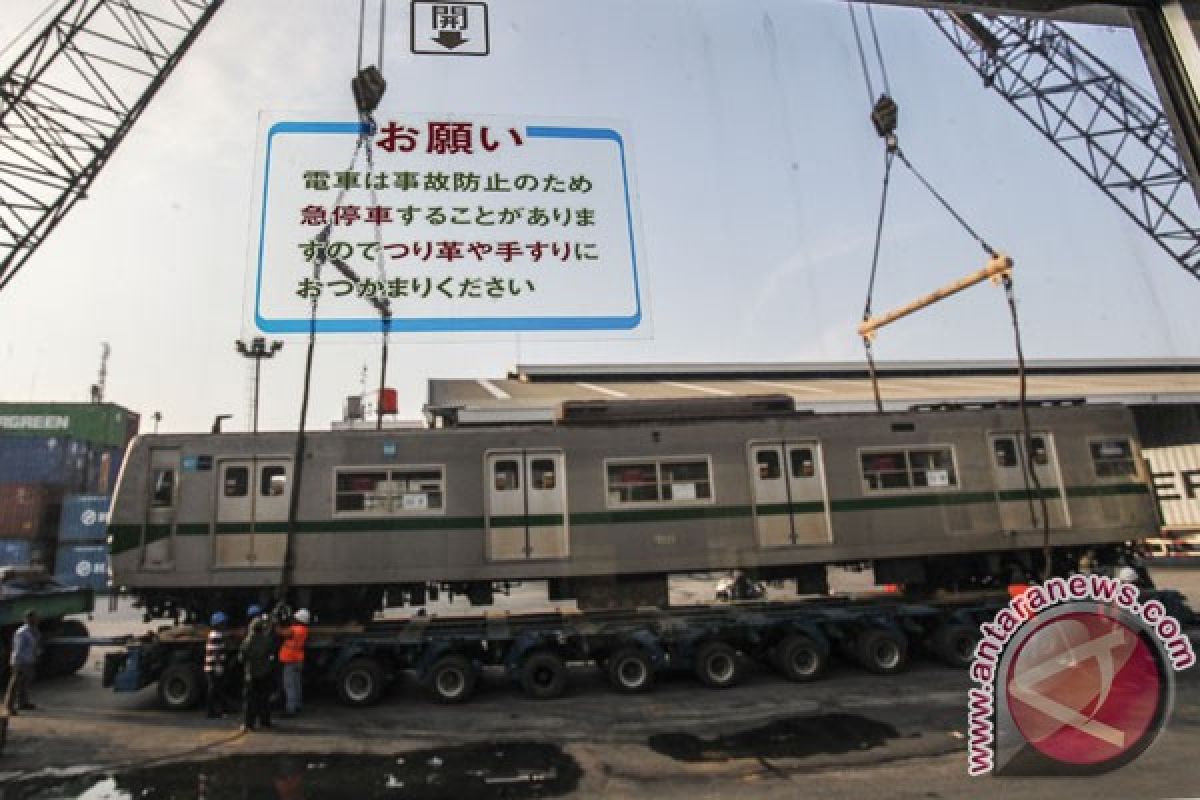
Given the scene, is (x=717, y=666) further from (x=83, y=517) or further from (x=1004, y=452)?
(x=83, y=517)

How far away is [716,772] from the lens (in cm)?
671

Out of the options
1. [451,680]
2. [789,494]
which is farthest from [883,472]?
[451,680]

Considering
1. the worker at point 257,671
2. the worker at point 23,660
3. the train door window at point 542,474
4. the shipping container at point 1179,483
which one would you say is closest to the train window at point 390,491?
the train door window at point 542,474

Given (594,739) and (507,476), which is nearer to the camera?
(594,739)

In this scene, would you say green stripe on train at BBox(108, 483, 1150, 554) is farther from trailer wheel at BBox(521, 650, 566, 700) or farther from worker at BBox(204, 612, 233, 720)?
trailer wheel at BBox(521, 650, 566, 700)

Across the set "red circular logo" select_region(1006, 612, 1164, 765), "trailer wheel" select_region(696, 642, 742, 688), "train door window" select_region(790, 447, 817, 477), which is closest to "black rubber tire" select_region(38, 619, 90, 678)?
"trailer wheel" select_region(696, 642, 742, 688)

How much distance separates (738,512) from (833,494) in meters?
1.78

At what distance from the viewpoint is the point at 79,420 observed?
400 inches

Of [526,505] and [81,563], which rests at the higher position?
[526,505]

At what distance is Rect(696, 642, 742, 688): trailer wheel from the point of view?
1048 cm

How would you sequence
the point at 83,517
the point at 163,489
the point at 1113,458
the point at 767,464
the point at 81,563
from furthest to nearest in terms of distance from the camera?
1. the point at 81,563
2. the point at 83,517
3. the point at 1113,458
4. the point at 767,464
5. the point at 163,489

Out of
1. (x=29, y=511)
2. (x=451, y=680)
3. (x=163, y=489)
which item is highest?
(x=29, y=511)

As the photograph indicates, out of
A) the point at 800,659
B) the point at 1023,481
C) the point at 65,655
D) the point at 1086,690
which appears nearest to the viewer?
the point at 1086,690

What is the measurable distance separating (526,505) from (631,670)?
10.5ft
